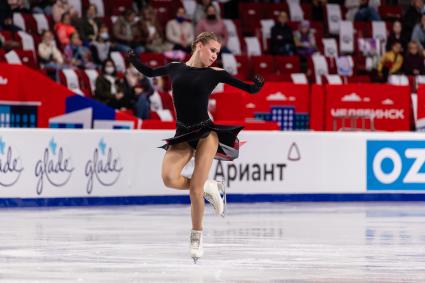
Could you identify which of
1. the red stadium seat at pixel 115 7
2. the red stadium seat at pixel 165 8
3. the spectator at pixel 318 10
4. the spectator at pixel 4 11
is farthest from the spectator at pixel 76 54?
the spectator at pixel 318 10

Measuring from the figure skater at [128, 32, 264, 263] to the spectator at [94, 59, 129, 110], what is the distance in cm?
1084

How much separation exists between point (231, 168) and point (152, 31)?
20.8 feet

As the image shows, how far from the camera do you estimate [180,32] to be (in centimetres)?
2412

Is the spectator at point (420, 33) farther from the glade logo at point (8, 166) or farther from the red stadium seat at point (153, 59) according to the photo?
the glade logo at point (8, 166)

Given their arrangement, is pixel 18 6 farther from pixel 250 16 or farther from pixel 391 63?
pixel 391 63

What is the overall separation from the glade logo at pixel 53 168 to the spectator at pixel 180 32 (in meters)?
7.83

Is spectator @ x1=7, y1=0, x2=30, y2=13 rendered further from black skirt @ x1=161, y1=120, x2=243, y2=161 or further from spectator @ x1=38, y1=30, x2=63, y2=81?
black skirt @ x1=161, y1=120, x2=243, y2=161

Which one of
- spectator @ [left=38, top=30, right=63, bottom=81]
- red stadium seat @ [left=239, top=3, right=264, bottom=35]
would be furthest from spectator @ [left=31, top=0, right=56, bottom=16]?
red stadium seat @ [left=239, top=3, right=264, bottom=35]

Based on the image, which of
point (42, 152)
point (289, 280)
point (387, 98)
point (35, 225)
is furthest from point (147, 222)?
point (387, 98)

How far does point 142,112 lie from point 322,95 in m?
3.53

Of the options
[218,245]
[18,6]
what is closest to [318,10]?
[18,6]

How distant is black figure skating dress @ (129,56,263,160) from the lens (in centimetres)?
977

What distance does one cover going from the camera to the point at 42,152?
53.6ft

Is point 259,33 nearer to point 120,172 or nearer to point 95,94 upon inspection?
point 95,94
